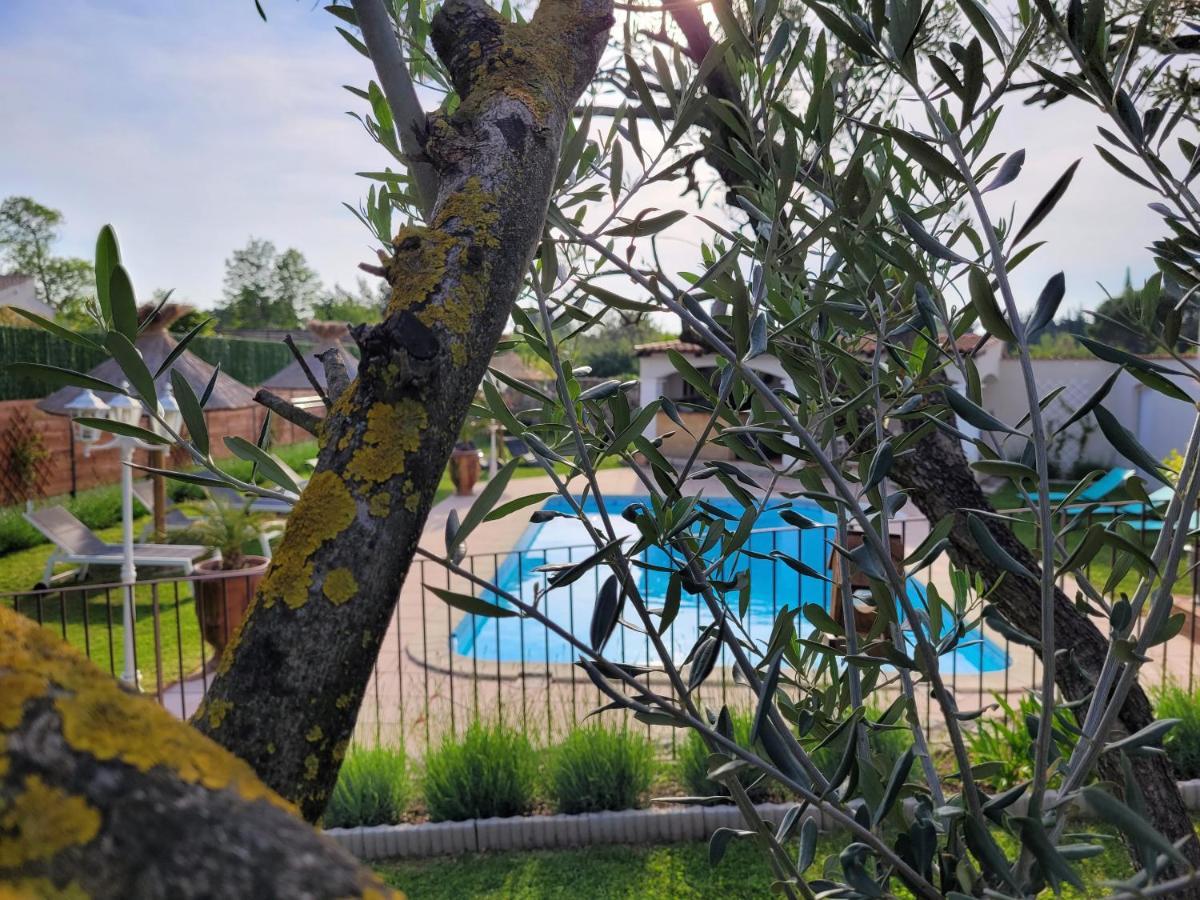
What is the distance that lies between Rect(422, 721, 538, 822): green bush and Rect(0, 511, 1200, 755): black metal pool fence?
0.73ft

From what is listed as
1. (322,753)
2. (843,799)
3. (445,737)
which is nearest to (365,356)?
(322,753)

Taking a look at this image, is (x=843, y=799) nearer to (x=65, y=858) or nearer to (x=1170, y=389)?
(x=1170, y=389)

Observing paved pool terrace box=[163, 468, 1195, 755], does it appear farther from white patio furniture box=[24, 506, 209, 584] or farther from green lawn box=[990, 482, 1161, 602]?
white patio furniture box=[24, 506, 209, 584]

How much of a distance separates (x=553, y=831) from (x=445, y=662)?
2892 millimetres

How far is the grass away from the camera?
2828mm

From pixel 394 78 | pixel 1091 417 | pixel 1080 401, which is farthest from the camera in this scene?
pixel 1080 401

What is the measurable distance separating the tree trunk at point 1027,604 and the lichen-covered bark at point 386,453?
1.39 meters

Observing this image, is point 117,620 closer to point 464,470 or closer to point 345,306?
point 464,470

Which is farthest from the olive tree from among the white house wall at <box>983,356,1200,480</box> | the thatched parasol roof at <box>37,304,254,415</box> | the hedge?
the white house wall at <box>983,356,1200,480</box>

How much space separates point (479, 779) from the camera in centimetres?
329

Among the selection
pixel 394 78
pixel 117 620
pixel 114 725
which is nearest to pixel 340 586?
pixel 114 725

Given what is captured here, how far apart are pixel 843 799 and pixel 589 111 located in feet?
2.79

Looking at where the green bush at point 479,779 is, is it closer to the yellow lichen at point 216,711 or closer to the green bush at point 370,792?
the green bush at point 370,792

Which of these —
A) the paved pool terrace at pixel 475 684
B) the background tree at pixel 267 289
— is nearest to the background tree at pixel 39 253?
the background tree at pixel 267 289
